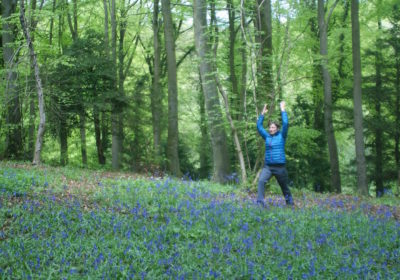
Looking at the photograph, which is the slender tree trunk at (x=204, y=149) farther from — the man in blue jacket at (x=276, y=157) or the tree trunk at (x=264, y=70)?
the man in blue jacket at (x=276, y=157)

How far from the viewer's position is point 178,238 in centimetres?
640

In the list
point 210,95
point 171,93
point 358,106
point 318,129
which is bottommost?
point 318,129

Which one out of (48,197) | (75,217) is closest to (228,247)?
(75,217)

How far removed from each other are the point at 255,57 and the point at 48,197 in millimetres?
6715

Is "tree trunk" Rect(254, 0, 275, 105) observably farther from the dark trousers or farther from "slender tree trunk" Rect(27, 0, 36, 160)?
"slender tree trunk" Rect(27, 0, 36, 160)

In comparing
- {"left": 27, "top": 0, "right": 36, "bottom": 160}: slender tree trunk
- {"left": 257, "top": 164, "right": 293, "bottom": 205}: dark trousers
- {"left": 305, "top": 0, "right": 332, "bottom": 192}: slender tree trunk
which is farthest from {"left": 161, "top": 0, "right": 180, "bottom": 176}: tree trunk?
{"left": 305, "top": 0, "right": 332, "bottom": 192}: slender tree trunk

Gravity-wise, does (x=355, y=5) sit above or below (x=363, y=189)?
above

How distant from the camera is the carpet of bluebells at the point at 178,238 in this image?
16.6 ft

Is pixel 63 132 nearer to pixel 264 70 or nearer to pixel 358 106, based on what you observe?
pixel 264 70

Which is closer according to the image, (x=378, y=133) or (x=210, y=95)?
(x=210, y=95)

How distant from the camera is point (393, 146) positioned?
2255 centimetres

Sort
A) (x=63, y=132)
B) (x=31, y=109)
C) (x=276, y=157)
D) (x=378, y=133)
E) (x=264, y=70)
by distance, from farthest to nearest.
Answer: (x=378, y=133), (x=63, y=132), (x=31, y=109), (x=264, y=70), (x=276, y=157)

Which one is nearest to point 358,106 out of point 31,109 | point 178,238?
point 178,238

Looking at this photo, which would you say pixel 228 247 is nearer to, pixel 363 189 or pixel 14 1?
pixel 363 189
